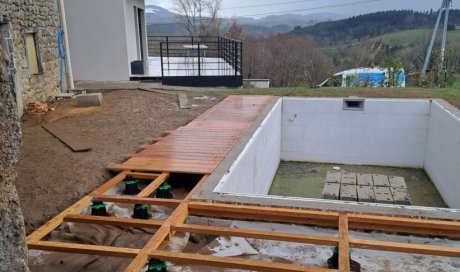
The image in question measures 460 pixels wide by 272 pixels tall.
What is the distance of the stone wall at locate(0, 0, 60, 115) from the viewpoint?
6922 mm

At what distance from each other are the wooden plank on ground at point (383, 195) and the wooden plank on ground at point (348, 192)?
33 cm

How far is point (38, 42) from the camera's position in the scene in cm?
809

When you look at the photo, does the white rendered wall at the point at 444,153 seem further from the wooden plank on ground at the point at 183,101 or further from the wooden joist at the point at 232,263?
the wooden joist at the point at 232,263

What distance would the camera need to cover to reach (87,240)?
3066 millimetres

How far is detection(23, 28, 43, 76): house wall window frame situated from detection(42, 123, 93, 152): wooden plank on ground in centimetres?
211

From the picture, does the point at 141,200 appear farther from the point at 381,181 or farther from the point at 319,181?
the point at 319,181

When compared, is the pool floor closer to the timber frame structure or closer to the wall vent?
the wall vent

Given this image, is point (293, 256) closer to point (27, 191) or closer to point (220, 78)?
point (27, 191)

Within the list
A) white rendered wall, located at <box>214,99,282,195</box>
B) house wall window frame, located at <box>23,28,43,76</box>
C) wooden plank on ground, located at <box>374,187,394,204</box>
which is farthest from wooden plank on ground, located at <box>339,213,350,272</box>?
house wall window frame, located at <box>23,28,43,76</box>

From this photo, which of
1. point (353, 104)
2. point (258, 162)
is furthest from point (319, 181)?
point (258, 162)

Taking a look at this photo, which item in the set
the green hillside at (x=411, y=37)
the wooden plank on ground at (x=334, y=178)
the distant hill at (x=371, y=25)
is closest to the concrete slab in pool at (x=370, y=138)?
the wooden plank on ground at (x=334, y=178)

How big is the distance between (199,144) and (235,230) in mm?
2717

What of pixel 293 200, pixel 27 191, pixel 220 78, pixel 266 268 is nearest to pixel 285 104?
pixel 220 78

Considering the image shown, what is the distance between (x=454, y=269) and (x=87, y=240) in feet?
8.80
